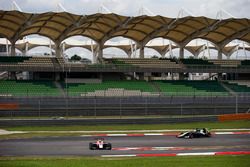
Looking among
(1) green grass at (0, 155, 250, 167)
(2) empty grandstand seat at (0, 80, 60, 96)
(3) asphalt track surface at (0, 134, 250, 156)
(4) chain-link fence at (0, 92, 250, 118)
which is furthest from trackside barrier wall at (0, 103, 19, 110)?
(1) green grass at (0, 155, 250, 167)

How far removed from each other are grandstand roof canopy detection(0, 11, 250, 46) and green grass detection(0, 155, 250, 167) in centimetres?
3516

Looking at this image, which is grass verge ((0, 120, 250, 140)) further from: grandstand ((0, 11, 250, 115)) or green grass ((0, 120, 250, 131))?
grandstand ((0, 11, 250, 115))

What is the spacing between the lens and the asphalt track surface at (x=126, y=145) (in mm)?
27188

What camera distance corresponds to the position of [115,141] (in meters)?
32.1

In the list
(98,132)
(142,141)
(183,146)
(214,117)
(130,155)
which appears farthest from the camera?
(214,117)

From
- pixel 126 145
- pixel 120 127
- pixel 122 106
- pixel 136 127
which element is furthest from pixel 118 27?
pixel 126 145

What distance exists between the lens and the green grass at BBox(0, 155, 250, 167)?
865 inches

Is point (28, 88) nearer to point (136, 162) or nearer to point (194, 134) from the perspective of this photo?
point (194, 134)

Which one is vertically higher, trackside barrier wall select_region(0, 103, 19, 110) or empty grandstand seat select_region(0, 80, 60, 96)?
empty grandstand seat select_region(0, 80, 60, 96)

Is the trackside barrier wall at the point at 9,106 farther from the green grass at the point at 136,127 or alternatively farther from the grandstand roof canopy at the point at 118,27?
the grandstand roof canopy at the point at 118,27

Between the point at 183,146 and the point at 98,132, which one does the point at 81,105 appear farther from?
the point at 183,146

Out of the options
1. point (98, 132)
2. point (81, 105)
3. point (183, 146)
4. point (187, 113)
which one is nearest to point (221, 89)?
point (187, 113)

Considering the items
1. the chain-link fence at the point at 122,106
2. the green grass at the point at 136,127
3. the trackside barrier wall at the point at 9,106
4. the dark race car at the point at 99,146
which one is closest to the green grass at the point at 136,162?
the dark race car at the point at 99,146

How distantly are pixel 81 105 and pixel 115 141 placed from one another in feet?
51.6
